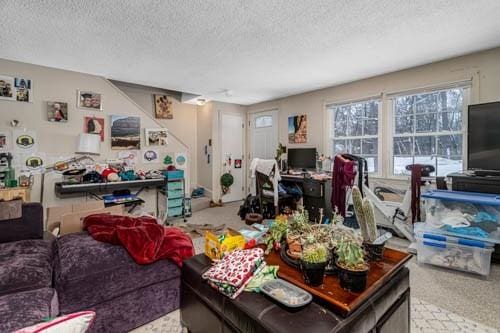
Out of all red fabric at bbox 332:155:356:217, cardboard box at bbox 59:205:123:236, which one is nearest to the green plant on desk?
red fabric at bbox 332:155:356:217

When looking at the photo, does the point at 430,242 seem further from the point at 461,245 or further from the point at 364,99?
the point at 364,99

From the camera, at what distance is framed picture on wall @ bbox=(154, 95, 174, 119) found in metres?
5.21

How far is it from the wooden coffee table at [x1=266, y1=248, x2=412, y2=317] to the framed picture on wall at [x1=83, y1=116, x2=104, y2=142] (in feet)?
12.0

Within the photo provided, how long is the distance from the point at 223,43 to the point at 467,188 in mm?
3171

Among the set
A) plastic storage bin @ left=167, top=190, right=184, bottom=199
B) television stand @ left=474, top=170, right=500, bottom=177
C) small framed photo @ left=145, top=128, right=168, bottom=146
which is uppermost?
small framed photo @ left=145, top=128, right=168, bottom=146

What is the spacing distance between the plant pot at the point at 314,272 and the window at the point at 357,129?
3.40 metres

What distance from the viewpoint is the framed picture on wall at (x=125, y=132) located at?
407 cm

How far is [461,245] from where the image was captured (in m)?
2.41

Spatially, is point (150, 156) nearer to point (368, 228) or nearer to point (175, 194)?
point (175, 194)

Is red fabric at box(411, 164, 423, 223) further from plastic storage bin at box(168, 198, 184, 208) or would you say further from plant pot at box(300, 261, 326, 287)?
plastic storage bin at box(168, 198, 184, 208)

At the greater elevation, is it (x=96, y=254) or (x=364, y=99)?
(x=364, y=99)

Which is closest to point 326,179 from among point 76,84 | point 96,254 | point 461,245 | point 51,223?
point 461,245

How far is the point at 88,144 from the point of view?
3689 mm

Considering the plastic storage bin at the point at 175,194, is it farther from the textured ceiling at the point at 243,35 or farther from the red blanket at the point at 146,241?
the red blanket at the point at 146,241
